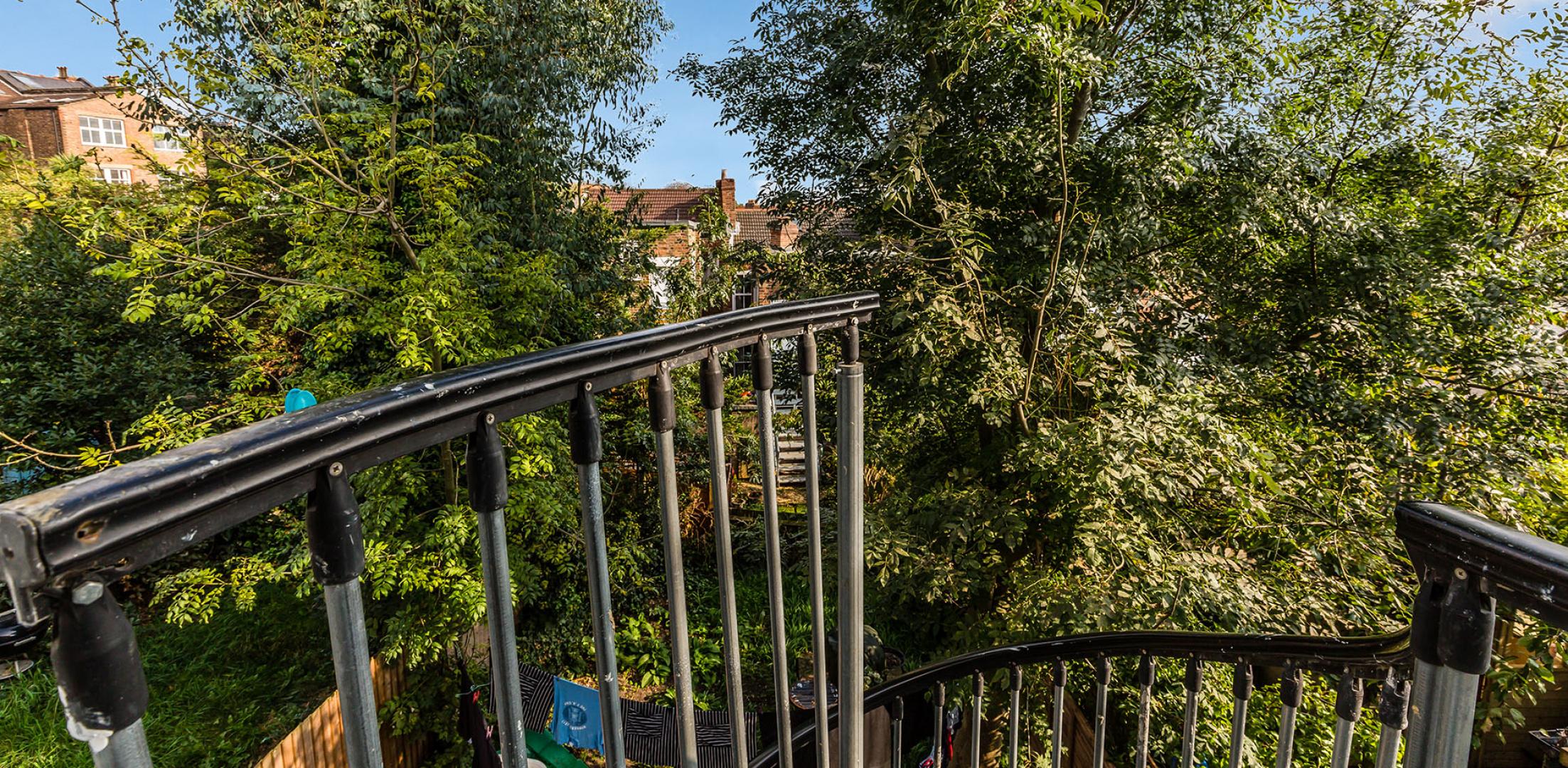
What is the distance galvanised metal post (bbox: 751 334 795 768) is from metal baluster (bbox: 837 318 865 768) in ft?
0.63

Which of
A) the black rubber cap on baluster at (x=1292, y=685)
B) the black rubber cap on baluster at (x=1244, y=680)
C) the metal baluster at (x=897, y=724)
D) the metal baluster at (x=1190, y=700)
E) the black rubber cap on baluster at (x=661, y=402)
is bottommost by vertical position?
the metal baluster at (x=897, y=724)

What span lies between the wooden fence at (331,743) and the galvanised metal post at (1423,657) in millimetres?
3986

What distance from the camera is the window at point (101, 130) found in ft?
57.1

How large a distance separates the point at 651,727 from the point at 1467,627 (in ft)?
15.0

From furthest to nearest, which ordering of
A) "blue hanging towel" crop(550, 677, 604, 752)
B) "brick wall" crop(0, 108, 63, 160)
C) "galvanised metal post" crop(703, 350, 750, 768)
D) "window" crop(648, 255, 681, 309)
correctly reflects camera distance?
"brick wall" crop(0, 108, 63, 160)
"window" crop(648, 255, 681, 309)
"blue hanging towel" crop(550, 677, 604, 752)
"galvanised metal post" crop(703, 350, 750, 768)

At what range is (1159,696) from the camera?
3787 millimetres

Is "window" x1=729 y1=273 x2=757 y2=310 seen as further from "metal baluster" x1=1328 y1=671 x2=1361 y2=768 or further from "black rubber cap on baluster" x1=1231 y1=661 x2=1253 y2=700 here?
"metal baluster" x1=1328 y1=671 x2=1361 y2=768

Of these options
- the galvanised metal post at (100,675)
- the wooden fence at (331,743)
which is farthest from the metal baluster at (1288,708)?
the wooden fence at (331,743)

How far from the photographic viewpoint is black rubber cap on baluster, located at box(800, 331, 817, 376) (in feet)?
3.95

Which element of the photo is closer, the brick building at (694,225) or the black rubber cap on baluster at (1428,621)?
the black rubber cap on baluster at (1428,621)

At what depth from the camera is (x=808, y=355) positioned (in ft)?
4.00

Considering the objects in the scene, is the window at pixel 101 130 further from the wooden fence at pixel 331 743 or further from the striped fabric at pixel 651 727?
the striped fabric at pixel 651 727

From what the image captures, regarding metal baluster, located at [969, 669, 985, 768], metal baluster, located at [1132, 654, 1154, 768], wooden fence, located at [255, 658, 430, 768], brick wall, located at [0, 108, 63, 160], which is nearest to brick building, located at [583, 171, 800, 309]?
metal baluster, located at [969, 669, 985, 768]

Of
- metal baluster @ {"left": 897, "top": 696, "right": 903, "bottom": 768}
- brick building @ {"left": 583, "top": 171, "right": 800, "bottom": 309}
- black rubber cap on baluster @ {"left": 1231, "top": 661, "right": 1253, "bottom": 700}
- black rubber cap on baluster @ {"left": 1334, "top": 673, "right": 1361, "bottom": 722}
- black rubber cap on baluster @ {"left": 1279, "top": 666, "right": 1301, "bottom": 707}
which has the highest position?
brick building @ {"left": 583, "top": 171, "right": 800, "bottom": 309}
